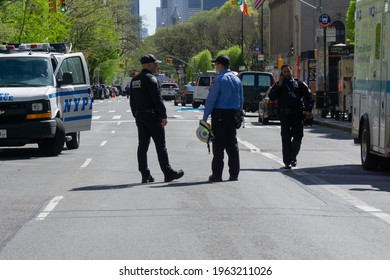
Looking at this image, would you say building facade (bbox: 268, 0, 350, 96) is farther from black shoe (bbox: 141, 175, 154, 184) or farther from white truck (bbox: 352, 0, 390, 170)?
black shoe (bbox: 141, 175, 154, 184)

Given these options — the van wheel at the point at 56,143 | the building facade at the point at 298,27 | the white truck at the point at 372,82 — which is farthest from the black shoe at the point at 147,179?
the building facade at the point at 298,27

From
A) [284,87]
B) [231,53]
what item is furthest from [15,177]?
[231,53]

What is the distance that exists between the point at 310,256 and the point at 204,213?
3154 mm

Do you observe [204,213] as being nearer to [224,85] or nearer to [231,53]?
[224,85]

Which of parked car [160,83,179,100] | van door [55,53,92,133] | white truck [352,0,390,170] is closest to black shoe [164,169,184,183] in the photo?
white truck [352,0,390,170]

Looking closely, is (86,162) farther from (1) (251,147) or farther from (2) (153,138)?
(1) (251,147)

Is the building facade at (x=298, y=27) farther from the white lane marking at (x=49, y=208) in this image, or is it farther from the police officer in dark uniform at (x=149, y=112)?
the white lane marking at (x=49, y=208)

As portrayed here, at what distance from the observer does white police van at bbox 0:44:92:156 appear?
20828 millimetres

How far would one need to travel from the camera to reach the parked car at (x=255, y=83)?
49719 millimetres

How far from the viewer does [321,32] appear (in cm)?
4847

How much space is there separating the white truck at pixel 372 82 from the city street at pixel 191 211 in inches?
20.7

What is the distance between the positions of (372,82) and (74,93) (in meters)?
7.74

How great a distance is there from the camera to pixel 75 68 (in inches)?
920

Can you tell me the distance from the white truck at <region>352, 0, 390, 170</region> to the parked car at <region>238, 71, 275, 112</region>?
30.5m
